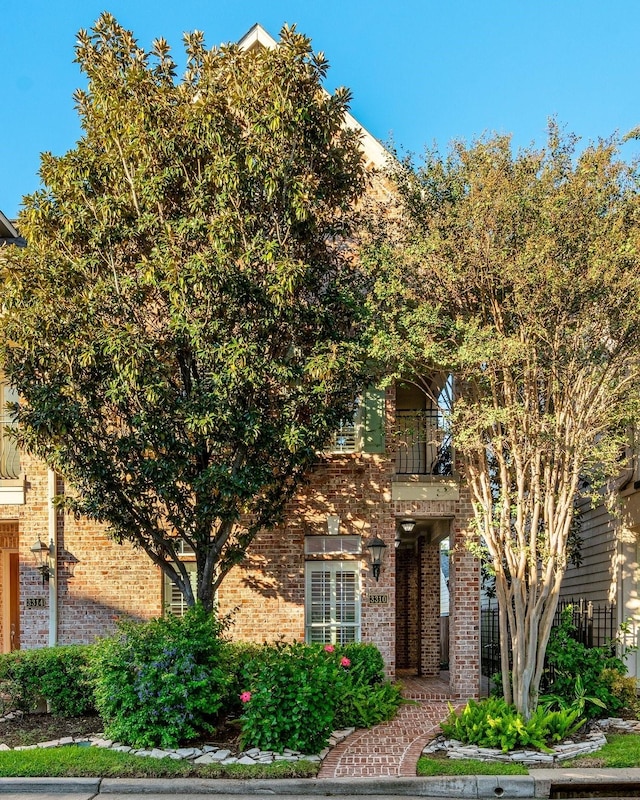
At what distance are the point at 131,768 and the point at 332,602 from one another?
4.98 metres

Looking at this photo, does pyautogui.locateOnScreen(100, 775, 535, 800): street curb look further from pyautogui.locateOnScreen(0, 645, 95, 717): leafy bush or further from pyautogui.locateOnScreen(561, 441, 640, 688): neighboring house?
pyautogui.locateOnScreen(561, 441, 640, 688): neighboring house

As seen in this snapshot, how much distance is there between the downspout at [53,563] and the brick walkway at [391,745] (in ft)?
17.7

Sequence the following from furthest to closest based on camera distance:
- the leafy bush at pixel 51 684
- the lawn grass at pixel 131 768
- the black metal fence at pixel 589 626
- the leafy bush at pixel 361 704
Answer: the black metal fence at pixel 589 626 < the leafy bush at pixel 51 684 < the leafy bush at pixel 361 704 < the lawn grass at pixel 131 768

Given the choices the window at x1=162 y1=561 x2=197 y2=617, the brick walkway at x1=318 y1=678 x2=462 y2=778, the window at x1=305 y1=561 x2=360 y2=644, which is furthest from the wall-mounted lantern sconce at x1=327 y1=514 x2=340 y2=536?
the brick walkway at x1=318 y1=678 x2=462 y2=778

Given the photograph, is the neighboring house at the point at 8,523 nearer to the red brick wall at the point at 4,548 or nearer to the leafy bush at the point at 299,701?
the red brick wall at the point at 4,548

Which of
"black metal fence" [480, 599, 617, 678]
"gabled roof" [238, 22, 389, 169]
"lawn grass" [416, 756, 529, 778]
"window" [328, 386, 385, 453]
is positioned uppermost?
"gabled roof" [238, 22, 389, 169]

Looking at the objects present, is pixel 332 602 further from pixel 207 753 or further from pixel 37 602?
pixel 37 602

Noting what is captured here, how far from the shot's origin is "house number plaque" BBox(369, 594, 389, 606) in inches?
498

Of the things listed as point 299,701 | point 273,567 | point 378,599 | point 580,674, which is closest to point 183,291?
point 299,701

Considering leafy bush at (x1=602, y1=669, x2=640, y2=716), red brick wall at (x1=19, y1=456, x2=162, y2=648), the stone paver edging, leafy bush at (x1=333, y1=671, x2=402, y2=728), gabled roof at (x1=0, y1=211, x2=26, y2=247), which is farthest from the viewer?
gabled roof at (x1=0, y1=211, x2=26, y2=247)

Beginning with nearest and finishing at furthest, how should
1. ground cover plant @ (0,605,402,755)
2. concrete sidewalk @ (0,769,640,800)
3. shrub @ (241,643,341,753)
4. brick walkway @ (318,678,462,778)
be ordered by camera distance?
1. concrete sidewalk @ (0,769,640,800)
2. brick walkway @ (318,678,462,778)
3. shrub @ (241,643,341,753)
4. ground cover plant @ (0,605,402,755)

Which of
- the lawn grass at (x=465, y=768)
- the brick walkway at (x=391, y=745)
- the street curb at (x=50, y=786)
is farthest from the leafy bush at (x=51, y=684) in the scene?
the lawn grass at (x=465, y=768)

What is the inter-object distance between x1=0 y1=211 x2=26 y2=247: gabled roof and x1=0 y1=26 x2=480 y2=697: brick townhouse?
12.8ft

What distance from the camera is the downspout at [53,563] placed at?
1270 cm
